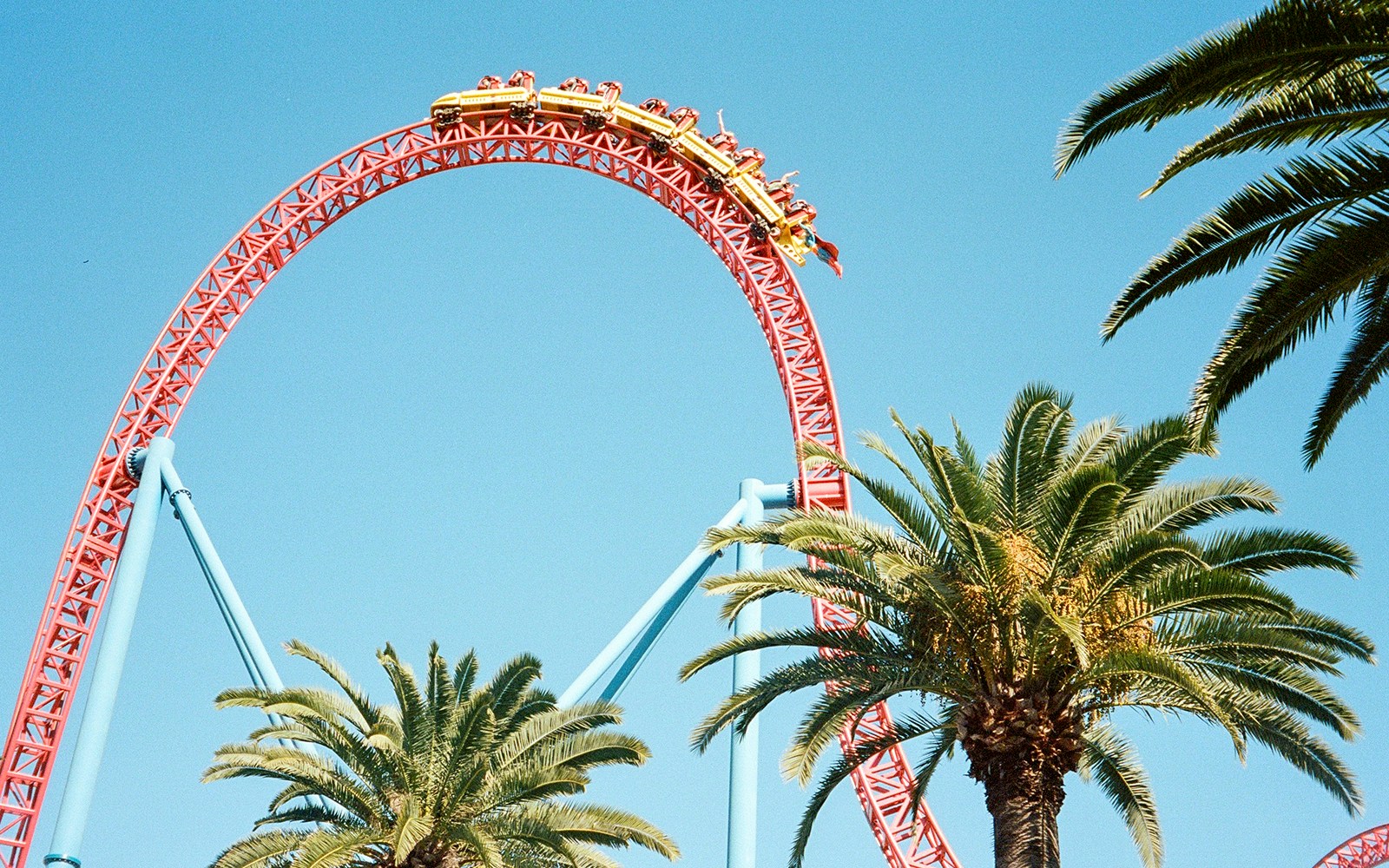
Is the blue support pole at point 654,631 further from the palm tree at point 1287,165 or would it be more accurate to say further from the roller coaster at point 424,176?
the palm tree at point 1287,165

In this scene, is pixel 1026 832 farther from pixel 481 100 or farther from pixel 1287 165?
pixel 481 100

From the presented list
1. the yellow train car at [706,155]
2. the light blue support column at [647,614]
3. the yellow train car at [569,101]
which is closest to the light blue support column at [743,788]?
the light blue support column at [647,614]

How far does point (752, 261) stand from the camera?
28125mm

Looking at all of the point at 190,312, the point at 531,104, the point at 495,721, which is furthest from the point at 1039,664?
the point at 190,312

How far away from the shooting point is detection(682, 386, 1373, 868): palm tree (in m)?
12.7

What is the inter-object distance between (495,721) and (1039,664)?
6.67 metres

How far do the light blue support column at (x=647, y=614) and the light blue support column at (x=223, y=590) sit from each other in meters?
4.32

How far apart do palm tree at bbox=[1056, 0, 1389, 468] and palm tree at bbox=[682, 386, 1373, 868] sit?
2.28m

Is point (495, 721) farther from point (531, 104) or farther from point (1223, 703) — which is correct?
point (531, 104)

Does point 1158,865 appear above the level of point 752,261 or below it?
below

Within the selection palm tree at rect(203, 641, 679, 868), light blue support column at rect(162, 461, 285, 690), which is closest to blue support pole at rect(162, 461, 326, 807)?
light blue support column at rect(162, 461, 285, 690)

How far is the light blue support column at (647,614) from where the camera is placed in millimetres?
22438

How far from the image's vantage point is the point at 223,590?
24.6 meters

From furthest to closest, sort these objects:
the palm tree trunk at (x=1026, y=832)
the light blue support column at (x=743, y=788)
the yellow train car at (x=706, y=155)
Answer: the yellow train car at (x=706, y=155)
the light blue support column at (x=743, y=788)
the palm tree trunk at (x=1026, y=832)
